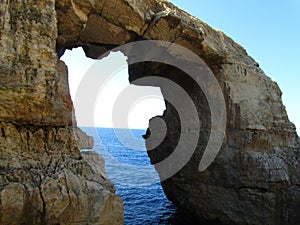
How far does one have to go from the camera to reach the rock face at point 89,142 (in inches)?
186

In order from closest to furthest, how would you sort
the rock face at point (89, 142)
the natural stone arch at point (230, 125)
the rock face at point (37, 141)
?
the rock face at point (37, 141)
the rock face at point (89, 142)
the natural stone arch at point (230, 125)

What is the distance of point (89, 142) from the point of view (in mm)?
8180

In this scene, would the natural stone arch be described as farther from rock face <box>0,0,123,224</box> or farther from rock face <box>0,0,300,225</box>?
rock face <box>0,0,123,224</box>

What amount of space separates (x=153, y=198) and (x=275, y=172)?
817cm

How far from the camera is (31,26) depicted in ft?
16.6

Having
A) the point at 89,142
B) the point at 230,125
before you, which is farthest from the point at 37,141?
the point at 230,125

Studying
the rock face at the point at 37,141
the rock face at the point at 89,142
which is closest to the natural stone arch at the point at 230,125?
the rock face at the point at 89,142

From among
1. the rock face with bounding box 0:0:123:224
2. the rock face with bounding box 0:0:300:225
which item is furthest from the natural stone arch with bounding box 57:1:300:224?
the rock face with bounding box 0:0:123:224

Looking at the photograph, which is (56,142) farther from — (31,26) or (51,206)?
(31,26)

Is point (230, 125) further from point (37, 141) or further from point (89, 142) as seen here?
point (37, 141)

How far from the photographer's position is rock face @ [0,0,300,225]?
15.5 ft

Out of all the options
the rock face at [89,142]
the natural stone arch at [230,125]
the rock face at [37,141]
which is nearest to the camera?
the rock face at [37,141]

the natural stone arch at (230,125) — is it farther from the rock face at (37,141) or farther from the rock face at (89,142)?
the rock face at (37,141)

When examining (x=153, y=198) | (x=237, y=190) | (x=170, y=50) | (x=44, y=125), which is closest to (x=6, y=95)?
(x=44, y=125)
